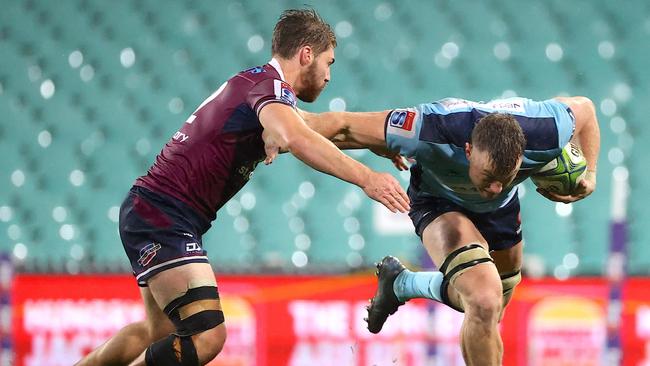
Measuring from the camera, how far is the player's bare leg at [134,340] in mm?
4070

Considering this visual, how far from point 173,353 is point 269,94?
1011 millimetres

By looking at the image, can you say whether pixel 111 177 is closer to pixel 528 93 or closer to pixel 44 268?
pixel 44 268

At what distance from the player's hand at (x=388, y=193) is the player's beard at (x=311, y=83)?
31.6 inches

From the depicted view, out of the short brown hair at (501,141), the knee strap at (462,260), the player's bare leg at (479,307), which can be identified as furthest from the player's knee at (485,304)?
the short brown hair at (501,141)

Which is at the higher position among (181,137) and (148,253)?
(181,137)

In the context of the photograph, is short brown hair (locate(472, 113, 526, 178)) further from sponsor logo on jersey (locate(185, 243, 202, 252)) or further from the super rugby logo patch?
sponsor logo on jersey (locate(185, 243, 202, 252))

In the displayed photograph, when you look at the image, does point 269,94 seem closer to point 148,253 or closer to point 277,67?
point 277,67

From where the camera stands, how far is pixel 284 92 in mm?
3703

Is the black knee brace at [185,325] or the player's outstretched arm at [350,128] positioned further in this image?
the player's outstretched arm at [350,128]

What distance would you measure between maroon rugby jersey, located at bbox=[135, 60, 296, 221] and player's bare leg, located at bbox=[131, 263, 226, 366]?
267mm

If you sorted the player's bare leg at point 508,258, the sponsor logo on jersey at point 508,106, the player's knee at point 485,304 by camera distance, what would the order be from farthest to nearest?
the player's bare leg at point 508,258 → the sponsor logo on jersey at point 508,106 → the player's knee at point 485,304

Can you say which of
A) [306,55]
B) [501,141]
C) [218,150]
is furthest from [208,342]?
[501,141]

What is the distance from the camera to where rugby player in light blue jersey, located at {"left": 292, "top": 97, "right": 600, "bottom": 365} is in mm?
3797

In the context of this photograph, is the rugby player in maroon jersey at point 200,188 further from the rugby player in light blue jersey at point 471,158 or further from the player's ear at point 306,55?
the rugby player in light blue jersey at point 471,158
